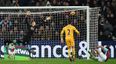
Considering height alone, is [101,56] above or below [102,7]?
below

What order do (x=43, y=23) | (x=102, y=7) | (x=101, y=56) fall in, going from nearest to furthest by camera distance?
(x=101, y=56), (x=43, y=23), (x=102, y=7)

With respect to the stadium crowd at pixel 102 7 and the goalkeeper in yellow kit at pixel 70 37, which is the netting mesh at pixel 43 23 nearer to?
the stadium crowd at pixel 102 7

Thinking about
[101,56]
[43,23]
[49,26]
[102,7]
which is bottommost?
[101,56]

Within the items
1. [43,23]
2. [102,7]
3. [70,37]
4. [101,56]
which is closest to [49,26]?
[43,23]

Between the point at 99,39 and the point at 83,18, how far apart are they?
1.44 meters

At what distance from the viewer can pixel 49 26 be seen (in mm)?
24047

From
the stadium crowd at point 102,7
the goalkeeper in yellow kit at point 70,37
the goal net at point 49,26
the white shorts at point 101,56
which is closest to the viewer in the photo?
the white shorts at point 101,56

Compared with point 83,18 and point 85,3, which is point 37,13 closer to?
point 83,18

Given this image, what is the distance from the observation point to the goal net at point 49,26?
23531 mm

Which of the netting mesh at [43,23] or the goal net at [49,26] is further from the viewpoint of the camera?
the netting mesh at [43,23]

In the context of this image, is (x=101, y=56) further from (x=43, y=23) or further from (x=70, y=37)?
(x=43, y=23)

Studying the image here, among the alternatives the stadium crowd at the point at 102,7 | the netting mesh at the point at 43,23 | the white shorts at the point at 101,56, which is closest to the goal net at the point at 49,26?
the netting mesh at the point at 43,23

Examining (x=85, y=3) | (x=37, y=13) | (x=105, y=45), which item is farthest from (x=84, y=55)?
(x=85, y=3)


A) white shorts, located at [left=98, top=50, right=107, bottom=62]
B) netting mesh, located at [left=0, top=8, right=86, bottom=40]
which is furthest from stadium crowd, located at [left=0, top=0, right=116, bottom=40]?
white shorts, located at [left=98, top=50, right=107, bottom=62]
